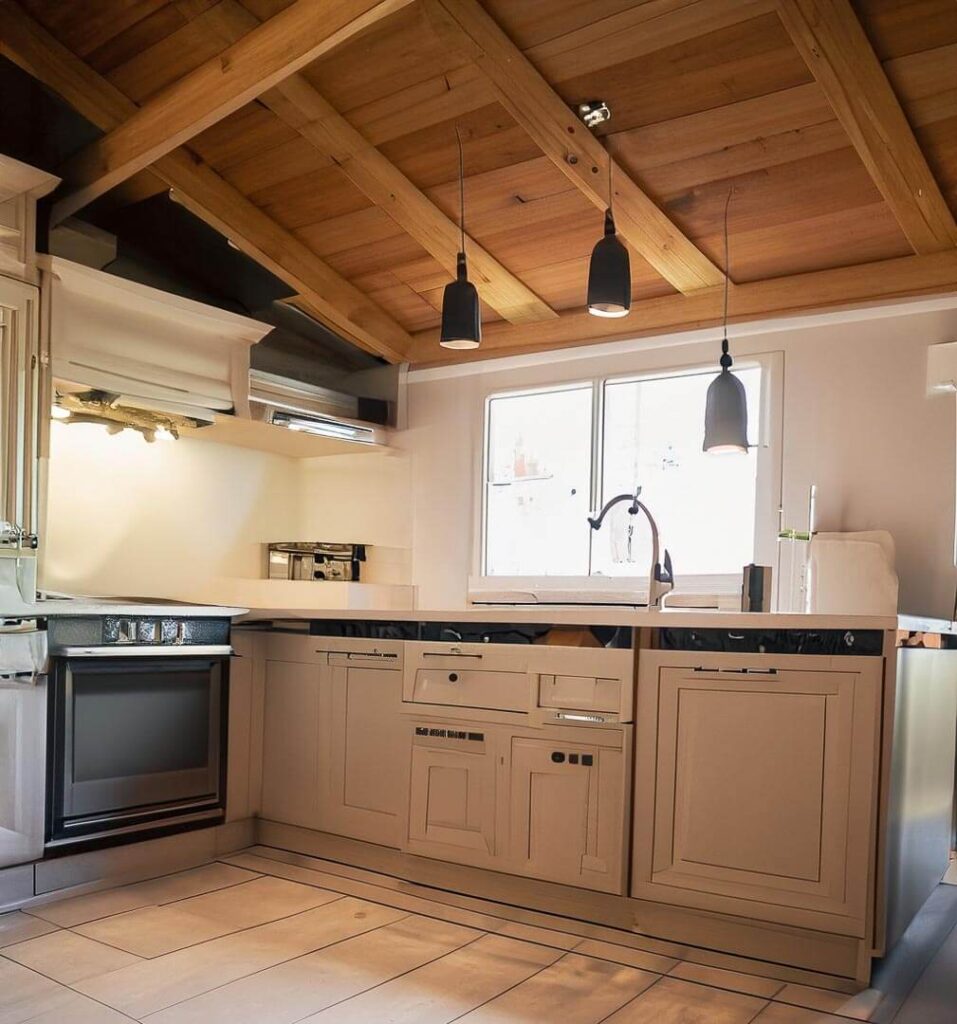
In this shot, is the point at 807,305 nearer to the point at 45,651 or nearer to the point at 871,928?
the point at 871,928

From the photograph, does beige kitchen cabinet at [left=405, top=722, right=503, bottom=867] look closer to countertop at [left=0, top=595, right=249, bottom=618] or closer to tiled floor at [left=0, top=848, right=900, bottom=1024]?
tiled floor at [left=0, top=848, right=900, bottom=1024]

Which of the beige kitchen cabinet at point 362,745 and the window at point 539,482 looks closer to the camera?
the beige kitchen cabinet at point 362,745

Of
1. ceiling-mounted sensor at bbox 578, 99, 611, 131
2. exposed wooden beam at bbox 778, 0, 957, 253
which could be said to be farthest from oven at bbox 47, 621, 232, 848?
exposed wooden beam at bbox 778, 0, 957, 253

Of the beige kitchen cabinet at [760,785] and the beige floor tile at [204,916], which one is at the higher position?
the beige kitchen cabinet at [760,785]

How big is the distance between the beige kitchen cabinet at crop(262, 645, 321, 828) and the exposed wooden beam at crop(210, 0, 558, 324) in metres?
1.79

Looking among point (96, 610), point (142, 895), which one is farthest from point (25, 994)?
point (96, 610)

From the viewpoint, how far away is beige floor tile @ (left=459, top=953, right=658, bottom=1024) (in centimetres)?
226

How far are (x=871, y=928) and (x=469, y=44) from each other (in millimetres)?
2745

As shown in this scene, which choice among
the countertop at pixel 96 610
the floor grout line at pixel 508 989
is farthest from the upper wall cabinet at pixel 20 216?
the floor grout line at pixel 508 989

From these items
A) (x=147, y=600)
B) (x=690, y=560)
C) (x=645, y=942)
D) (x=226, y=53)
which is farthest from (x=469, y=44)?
(x=645, y=942)

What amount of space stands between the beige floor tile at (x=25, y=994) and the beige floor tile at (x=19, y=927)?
23cm

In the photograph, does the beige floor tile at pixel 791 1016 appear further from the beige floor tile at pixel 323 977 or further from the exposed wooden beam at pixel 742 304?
the exposed wooden beam at pixel 742 304

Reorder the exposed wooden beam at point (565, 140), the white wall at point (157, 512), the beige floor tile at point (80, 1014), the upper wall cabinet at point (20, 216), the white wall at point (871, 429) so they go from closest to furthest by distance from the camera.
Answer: the beige floor tile at point (80, 1014) → the exposed wooden beam at point (565, 140) → the upper wall cabinet at point (20, 216) → the white wall at point (871, 429) → the white wall at point (157, 512)

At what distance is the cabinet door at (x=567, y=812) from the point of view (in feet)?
9.20
